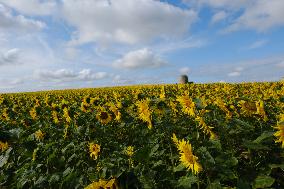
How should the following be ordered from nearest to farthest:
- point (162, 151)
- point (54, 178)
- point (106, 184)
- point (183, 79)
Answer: point (106, 184) < point (54, 178) < point (162, 151) < point (183, 79)

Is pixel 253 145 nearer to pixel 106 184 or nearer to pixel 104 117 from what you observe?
pixel 106 184

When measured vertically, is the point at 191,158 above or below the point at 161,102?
below

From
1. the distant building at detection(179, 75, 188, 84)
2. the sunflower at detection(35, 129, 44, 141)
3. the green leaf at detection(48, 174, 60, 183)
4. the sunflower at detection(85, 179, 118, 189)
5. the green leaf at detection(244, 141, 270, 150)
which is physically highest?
the distant building at detection(179, 75, 188, 84)

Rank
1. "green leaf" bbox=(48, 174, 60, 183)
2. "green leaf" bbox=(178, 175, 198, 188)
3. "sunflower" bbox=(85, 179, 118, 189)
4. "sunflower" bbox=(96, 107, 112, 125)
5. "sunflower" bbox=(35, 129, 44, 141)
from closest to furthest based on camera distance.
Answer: "sunflower" bbox=(85, 179, 118, 189)
"green leaf" bbox=(178, 175, 198, 188)
"green leaf" bbox=(48, 174, 60, 183)
"sunflower" bbox=(35, 129, 44, 141)
"sunflower" bbox=(96, 107, 112, 125)

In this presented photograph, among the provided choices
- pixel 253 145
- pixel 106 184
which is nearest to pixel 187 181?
pixel 253 145

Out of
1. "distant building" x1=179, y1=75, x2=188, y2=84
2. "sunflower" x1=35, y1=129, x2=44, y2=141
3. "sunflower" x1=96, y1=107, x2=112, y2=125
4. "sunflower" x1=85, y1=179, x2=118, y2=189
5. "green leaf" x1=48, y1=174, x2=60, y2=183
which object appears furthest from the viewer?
"distant building" x1=179, y1=75, x2=188, y2=84

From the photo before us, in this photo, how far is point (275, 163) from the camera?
448 cm

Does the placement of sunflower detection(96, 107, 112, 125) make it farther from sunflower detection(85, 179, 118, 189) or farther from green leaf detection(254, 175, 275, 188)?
Answer: sunflower detection(85, 179, 118, 189)

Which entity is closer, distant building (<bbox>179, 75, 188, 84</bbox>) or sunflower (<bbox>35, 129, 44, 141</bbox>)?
sunflower (<bbox>35, 129, 44, 141</bbox>)

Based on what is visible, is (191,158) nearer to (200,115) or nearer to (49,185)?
(200,115)

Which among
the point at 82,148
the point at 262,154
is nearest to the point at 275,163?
the point at 262,154

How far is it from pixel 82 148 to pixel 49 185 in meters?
1.73

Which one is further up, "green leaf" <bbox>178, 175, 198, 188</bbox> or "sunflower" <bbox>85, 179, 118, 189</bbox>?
"sunflower" <bbox>85, 179, 118, 189</bbox>

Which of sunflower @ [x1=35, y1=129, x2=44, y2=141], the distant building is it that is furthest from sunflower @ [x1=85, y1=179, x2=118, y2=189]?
the distant building
